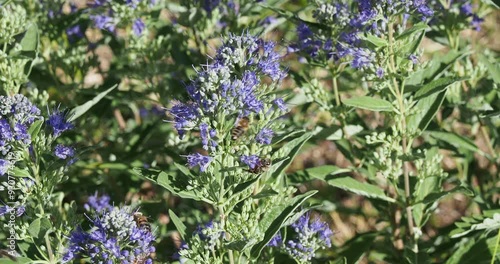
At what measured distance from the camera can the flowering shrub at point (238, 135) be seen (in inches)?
135

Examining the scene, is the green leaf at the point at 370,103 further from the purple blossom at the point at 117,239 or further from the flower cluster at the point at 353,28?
the purple blossom at the point at 117,239

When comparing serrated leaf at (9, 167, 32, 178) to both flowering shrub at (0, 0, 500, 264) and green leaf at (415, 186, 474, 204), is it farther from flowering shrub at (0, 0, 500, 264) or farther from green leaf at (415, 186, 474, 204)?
green leaf at (415, 186, 474, 204)

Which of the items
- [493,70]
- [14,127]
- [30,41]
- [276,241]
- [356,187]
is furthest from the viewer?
[30,41]

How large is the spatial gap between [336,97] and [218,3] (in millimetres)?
1130

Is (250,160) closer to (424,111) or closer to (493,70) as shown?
(424,111)

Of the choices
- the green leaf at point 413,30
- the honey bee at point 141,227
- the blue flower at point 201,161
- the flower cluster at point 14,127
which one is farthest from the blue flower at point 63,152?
the green leaf at point 413,30

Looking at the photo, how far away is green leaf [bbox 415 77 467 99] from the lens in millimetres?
3662

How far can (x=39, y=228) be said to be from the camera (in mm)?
3531

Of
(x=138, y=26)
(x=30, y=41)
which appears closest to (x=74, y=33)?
(x=138, y=26)

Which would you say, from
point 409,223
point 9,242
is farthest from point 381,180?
point 9,242

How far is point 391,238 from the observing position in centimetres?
471

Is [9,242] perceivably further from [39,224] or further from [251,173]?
[251,173]

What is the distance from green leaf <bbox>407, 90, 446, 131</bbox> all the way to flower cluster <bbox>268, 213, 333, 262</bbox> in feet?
2.50

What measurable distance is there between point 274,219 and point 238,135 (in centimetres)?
45
